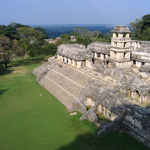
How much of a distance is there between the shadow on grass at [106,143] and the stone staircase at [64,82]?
4910mm

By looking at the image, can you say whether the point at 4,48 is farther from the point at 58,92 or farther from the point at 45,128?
the point at 45,128

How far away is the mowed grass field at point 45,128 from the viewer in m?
10.6

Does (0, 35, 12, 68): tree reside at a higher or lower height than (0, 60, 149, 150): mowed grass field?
higher

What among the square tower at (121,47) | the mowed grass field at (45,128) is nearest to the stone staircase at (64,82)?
the mowed grass field at (45,128)

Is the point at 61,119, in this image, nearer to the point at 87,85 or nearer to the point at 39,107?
the point at 39,107

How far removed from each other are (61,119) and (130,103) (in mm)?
5241

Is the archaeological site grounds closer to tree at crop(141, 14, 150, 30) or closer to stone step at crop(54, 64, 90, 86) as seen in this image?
stone step at crop(54, 64, 90, 86)

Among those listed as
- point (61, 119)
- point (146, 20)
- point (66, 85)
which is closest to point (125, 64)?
point (66, 85)

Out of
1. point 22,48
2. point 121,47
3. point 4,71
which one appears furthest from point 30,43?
point 121,47

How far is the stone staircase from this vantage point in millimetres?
16703

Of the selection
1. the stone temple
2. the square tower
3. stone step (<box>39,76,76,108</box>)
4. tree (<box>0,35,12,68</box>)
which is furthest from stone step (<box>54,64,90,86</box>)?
tree (<box>0,35,12,68</box>)

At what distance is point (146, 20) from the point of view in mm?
44562

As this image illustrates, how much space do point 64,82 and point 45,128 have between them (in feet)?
24.1

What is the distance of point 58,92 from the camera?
18203mm
